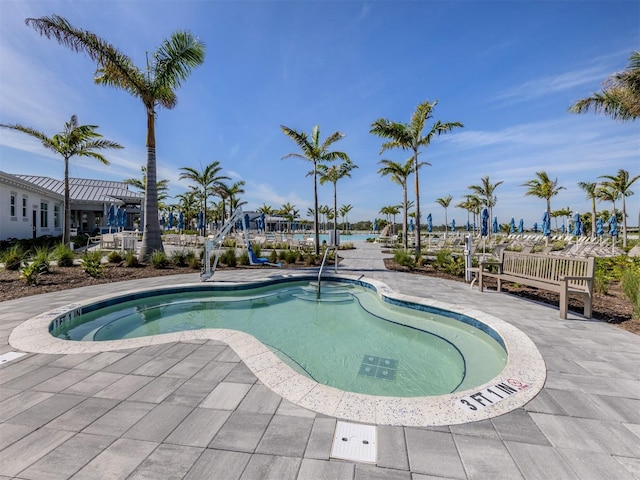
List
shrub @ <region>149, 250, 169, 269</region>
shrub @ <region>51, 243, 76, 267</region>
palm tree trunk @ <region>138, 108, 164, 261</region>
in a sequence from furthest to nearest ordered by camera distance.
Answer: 1. palm tree trunk @ <region>138, 108, 164, 261</region>
2. shrub @ <region>149, 250, 169, 269</region>
3. shrub @ <region>51, 243, 76, 267</region>

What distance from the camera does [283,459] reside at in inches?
68.4

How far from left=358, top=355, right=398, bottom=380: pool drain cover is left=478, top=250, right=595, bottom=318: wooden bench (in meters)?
3.30

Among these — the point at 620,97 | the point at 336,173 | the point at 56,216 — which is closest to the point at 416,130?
the point at 620,97

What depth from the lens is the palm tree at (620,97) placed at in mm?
9398

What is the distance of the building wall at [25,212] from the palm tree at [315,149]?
14157mm

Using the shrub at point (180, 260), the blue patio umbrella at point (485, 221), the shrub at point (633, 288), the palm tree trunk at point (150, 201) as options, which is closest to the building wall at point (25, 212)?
the palm tree trunk at point (150, 201)

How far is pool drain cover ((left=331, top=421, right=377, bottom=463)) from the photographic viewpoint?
1775 millimetres

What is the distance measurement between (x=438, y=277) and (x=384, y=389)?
6.91m

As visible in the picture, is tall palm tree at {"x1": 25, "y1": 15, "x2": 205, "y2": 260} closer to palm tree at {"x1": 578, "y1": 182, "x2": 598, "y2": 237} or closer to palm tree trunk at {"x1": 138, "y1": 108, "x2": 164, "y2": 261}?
palm tree trunk at {"x1": 138, "y1": 108, "x2": 164, "y2": 261}

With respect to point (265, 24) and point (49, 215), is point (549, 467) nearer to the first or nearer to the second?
point (265, 24)

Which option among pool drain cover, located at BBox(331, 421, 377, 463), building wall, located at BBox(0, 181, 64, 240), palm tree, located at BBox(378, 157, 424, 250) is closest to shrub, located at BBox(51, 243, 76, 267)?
building wall, located at BBox(0, 181, 64, 240)

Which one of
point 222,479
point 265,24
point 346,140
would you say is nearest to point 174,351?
point 222,479

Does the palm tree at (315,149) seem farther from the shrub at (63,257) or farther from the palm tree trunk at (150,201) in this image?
the shrub at (63,257)

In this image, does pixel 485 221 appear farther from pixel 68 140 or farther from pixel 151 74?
pixel 68 140
